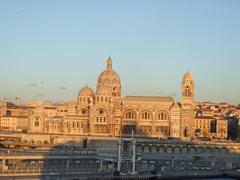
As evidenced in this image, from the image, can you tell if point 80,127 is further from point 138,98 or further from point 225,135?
point 225,135

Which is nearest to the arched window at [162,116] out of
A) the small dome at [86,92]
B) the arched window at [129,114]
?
the arched window at [129,114]

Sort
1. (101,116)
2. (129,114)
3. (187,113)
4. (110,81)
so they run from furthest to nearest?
(110,81)
(129,114)
(187,113)
(101,116)

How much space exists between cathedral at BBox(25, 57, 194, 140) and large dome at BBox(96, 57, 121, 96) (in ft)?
4.02

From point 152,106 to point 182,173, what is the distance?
114 ft

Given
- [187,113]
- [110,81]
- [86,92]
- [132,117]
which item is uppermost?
[110,81]

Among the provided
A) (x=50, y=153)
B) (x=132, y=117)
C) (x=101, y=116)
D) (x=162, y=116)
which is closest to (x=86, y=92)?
(x=101, y=116)

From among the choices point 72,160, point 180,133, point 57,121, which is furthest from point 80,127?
point 72,160

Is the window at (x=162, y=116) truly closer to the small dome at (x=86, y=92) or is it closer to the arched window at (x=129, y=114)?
the arched window at (x=129, y=114)

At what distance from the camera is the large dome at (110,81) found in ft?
262

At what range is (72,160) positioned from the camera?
50969 millimetres

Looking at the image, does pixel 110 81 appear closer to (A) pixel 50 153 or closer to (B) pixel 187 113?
(B) pixel 187 113

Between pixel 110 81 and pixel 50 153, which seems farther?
pixel 110 81

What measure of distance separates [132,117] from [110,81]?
22.2 feet

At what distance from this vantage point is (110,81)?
81062mm
